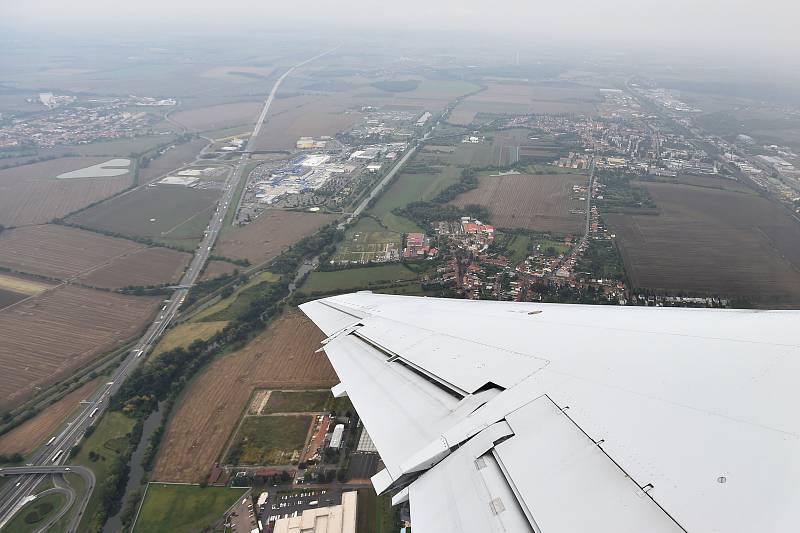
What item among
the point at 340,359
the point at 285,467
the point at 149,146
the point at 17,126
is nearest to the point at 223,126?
the point at 149,146

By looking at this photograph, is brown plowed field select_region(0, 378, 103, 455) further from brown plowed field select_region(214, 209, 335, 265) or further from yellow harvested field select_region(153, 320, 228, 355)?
brown plowed field select_region(214, 209, 335, 265)

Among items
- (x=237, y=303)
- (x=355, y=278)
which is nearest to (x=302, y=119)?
(x=355, y=278)

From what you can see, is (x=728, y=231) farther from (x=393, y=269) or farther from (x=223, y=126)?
(x=223, y=126)

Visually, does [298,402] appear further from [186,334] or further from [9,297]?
[9,297]

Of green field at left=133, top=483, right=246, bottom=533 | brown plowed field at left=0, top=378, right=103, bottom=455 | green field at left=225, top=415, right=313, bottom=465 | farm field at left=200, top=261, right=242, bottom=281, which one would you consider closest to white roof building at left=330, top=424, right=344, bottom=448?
green field at left=225, top=415, right=313, bottom=465

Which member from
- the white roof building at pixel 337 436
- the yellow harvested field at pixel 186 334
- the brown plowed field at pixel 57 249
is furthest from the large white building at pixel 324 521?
the brown plowed field at pixel 57 249

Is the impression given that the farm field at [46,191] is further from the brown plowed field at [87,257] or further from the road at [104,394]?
the road at [104,394]
